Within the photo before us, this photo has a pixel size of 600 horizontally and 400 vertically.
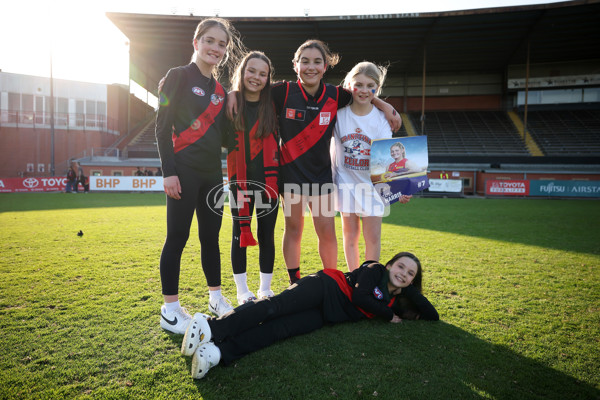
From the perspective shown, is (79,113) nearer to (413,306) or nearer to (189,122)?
(189,122)

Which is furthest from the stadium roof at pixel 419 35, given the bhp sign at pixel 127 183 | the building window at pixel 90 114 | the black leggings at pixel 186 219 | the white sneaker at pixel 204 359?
the white sneaker at pixel 204 359

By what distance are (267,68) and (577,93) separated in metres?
32.3

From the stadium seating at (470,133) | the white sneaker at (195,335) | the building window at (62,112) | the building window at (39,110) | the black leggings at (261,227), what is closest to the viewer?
the white sneaker at (195,335)

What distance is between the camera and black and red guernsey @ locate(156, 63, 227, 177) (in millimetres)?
2297

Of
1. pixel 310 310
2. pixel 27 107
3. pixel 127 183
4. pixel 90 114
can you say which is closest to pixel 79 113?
pixel 90 114

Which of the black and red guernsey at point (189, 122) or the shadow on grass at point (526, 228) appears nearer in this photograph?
the black and red guernsey at point (189, 122)

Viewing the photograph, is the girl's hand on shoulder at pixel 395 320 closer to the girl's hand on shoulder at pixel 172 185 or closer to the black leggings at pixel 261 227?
the black leggings at pixel 261 227

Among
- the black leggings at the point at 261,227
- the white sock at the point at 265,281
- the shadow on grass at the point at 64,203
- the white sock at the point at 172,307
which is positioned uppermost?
the black leggings at the point at 261,227

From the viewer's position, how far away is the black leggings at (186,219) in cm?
236

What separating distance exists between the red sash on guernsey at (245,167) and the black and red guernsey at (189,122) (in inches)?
6.9

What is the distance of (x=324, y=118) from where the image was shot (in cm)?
282

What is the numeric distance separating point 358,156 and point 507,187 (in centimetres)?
1783

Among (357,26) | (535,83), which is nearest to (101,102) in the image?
(357,26)

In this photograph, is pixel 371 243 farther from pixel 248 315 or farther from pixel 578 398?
pixel 578 398
